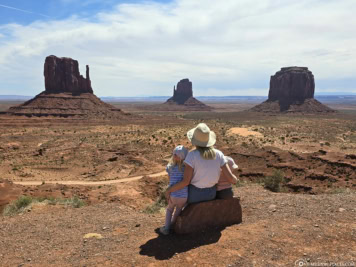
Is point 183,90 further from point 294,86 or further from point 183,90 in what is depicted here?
point 294,86

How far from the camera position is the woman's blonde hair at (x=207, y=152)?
5746 mm

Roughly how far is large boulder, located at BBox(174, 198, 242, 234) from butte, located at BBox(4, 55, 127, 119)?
250 ft

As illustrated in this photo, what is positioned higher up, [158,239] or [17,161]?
[158,239]

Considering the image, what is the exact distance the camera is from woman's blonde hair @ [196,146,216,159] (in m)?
5.75

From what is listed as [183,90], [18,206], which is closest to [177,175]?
[18,206]

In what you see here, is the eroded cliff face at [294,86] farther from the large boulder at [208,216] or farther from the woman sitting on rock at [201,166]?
the woman sitting on rock at [201,166]

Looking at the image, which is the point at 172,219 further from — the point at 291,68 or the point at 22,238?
the point at 291,68

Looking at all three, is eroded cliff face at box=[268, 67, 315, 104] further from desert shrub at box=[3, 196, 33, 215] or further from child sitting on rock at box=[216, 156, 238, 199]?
child sitting on rock at box=[216, 156, 238, 199]

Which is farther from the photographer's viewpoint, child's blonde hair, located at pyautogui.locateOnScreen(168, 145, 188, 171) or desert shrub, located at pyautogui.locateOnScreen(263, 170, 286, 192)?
desert shrub, located at pyautogui.locateOnScreen(263, 170, 286, 192)

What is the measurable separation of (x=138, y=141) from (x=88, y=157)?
1053 cm

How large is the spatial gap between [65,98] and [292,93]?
9817cm

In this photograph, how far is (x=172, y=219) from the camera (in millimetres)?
6398

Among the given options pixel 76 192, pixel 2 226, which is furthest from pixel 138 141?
pixel 2 226

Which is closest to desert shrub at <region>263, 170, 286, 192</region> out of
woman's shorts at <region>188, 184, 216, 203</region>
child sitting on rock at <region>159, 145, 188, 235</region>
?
woman's shorts at <region>188, 184, 216, 203</region>
